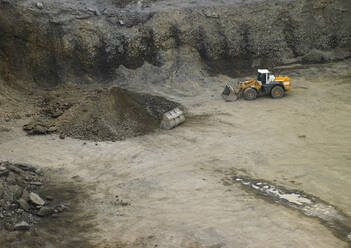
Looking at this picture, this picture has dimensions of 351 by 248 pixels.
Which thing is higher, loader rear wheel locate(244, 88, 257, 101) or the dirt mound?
loader rear wheel locate(244, 88, 257, 101)

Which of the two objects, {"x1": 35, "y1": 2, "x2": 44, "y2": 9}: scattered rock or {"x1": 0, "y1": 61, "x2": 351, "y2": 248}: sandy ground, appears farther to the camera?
{"x1": 35, "y1": 2, "x2": 44, "y2": 9}: scattered rock

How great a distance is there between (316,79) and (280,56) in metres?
3.03

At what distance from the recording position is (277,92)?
744 inches

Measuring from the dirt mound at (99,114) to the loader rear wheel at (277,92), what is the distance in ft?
16.0

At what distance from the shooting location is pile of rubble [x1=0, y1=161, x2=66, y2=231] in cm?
868

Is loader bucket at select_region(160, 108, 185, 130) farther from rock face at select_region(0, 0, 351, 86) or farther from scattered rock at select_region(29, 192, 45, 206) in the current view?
scattered rock at select_region(29, 192, 45, 206)

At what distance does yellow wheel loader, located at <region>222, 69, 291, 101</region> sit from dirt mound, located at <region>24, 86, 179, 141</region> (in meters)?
2.93

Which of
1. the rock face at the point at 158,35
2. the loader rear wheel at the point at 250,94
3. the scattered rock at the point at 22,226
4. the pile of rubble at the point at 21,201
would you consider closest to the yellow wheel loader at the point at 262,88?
the loader rear wheel at the point at 250,94

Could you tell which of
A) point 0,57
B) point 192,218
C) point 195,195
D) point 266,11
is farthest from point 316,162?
point 0,57

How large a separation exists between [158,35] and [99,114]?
311 inches

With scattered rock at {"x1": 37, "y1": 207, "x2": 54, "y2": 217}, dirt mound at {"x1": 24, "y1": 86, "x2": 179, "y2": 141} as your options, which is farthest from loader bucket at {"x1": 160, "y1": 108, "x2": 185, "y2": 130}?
scattered rock at {"x1": 37, "y1": 207, "x2": 54, "y2": 217}

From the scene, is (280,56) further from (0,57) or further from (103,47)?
(0,57)

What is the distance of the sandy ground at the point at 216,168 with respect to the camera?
8930 mm

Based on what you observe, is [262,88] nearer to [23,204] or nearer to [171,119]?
[171,119]
